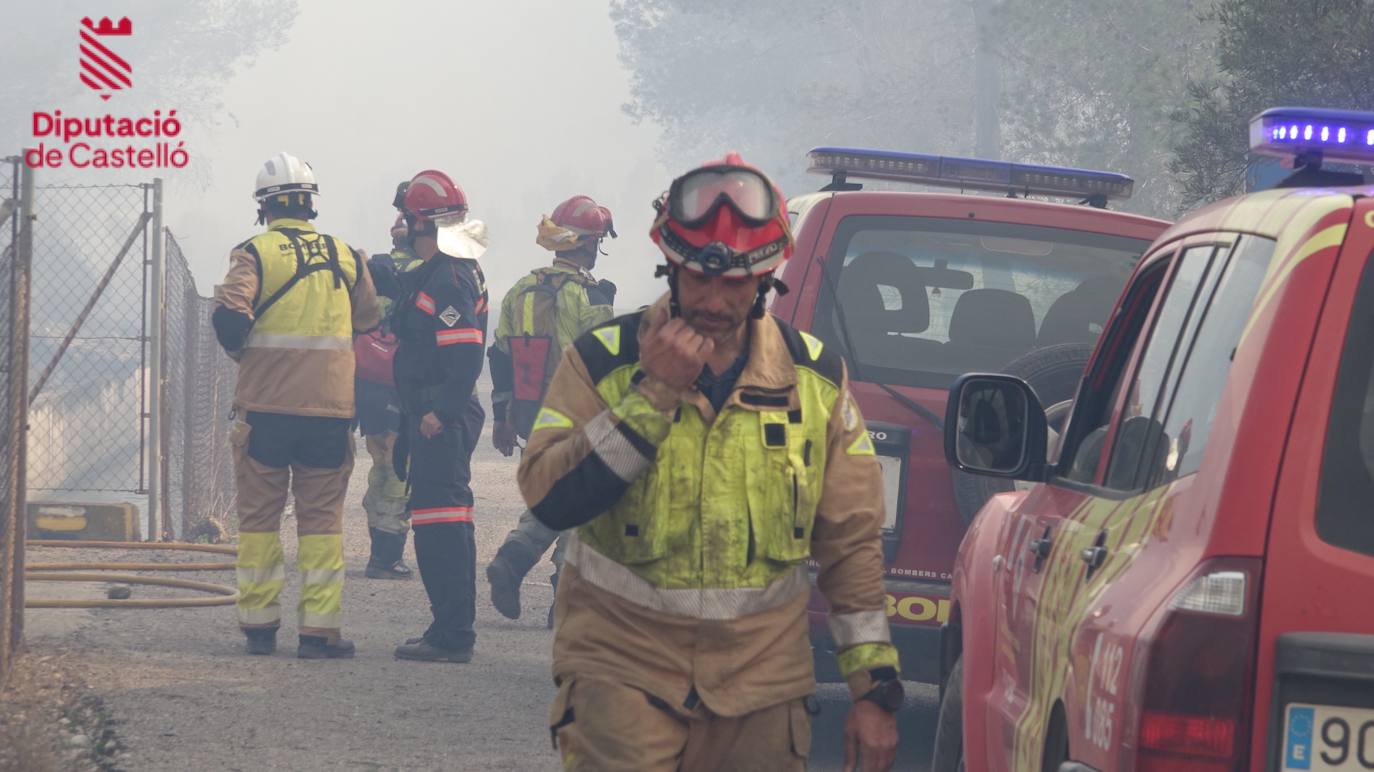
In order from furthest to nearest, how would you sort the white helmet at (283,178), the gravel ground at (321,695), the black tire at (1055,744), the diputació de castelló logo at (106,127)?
Answer: the diputació de castelló logo at (106,127) → the white helmet at (283,178) → the gravel ground at (321,695) → the black tire at (1055,744)

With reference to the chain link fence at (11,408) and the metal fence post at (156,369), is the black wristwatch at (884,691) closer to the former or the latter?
the chain link fence at (11,408)

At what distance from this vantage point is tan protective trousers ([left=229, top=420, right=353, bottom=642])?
874 centimetres

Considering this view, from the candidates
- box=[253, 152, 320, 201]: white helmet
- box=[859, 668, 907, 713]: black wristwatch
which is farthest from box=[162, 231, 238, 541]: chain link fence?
box=[859, 668, 907, 713]: black wristwatch

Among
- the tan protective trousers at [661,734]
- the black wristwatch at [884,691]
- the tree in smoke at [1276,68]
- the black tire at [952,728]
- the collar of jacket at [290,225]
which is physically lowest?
the black tire at [952,728]

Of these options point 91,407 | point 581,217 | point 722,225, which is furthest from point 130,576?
point 91,407

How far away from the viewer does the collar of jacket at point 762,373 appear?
11.9 ft

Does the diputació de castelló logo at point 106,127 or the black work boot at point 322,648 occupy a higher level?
the diputació de castelló logo at point 106,127

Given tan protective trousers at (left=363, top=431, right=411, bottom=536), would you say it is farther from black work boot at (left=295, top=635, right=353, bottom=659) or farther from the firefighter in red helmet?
black work boot at (left=295, top=635, right=353, bottom=659)

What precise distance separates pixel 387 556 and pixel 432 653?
11.3 feet

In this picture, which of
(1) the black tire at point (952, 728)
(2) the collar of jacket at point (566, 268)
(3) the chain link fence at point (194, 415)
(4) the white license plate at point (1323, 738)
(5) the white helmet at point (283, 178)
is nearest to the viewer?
(4) the white license plate at point (1323, 738)

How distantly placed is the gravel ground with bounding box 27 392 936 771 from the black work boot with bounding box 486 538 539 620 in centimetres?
19

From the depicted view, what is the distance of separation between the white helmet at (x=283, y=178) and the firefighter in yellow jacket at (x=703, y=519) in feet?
18.1

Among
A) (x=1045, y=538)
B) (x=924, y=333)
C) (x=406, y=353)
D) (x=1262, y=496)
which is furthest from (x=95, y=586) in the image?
(x=1262, y=496)

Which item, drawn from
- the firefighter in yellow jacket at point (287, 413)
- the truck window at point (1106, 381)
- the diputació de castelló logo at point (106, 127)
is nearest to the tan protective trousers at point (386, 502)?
the firefighter in yellow jacket at point (287, 413)
